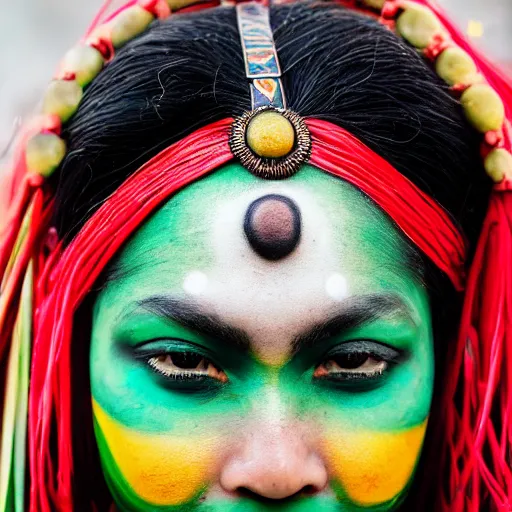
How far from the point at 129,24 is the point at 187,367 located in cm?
67

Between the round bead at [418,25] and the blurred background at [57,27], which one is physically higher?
the blurred background at [57,27]

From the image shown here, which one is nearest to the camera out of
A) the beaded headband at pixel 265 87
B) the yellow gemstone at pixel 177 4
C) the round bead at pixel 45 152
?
the beaded headband at pixel 265 87

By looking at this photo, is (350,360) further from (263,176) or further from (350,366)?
(263,176)

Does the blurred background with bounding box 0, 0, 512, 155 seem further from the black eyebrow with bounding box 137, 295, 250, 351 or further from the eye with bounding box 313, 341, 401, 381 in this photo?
the eye with bounding box 313, 341, 401, 381

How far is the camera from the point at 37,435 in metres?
1.42

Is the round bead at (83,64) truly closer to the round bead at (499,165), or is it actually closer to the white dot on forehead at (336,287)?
the white dot on forehead at (336,287)

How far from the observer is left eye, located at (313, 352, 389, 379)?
1.32 metres

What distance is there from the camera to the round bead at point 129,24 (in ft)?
5.01

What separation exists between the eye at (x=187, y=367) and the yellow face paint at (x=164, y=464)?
10cm

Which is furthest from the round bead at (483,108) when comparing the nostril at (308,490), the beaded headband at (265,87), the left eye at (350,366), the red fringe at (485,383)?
the nostril at (308,490)

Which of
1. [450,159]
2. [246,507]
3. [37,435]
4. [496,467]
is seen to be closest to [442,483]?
[496,467]

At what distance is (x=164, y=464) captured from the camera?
129cm

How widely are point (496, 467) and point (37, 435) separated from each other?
2.66 feet

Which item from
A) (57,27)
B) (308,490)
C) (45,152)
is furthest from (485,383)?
(57,27)
